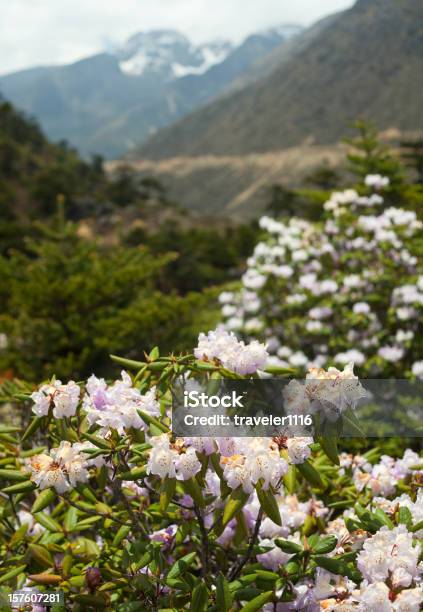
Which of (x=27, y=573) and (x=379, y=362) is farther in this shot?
(x=379, y=362)

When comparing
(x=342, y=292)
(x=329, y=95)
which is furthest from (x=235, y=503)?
(x=329, y=95)

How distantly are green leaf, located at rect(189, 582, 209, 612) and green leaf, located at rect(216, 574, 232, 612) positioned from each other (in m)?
0.04

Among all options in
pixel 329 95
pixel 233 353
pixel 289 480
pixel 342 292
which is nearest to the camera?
pixel 289 480

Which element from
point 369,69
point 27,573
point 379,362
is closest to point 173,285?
point 379,362

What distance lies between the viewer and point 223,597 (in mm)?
1556

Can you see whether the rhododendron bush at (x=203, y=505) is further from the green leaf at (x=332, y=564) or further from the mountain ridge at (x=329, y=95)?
the mountain ridge at (x=329, y=95)

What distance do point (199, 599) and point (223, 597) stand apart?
7 centimetres

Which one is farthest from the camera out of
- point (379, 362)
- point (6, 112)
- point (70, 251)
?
point (6, 112)

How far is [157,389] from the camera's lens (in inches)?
79.0

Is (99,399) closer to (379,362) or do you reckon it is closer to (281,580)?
(281,580)

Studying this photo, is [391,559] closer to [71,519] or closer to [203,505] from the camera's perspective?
[203,505]

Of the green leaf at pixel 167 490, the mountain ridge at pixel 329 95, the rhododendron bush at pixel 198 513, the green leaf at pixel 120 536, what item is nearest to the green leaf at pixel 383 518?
the rhododendron bush at pixel 198 513

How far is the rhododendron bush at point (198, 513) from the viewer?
1.56m

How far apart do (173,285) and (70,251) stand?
367 inches
